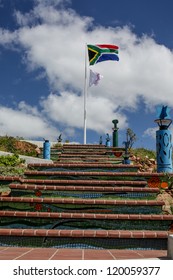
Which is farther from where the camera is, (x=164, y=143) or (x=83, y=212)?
(x=164, y=143)

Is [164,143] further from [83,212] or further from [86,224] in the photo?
[86,224]

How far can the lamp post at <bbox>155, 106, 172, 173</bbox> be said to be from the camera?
8.21 metres

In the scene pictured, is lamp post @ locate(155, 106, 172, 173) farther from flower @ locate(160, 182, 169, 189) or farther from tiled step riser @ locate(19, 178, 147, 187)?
tiled step riser @ locate(19, 178, 147, 187)

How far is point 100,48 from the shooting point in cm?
2328

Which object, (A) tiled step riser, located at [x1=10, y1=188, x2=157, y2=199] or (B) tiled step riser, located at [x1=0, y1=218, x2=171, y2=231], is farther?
(A) tiled step riser, located at [x1=10, y1=188, x2=157, y2=199]

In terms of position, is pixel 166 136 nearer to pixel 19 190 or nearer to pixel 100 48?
pixel 19 190

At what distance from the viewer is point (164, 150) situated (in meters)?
8.34

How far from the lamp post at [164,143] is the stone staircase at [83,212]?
108cm

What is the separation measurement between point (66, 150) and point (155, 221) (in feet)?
35.7

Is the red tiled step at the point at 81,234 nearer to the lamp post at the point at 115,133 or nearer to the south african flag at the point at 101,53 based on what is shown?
the lamp post at the point at 115,133

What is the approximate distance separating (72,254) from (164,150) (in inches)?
191

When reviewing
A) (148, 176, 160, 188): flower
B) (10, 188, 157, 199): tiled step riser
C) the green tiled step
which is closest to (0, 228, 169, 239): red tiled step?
the green tiled step

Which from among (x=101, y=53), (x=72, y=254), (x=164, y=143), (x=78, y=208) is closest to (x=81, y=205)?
(x=78, y=208)

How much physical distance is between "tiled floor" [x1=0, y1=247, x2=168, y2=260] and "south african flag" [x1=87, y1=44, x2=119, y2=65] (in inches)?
781
